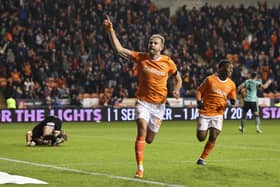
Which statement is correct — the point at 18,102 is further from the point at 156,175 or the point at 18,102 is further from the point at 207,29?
the point at 156,175

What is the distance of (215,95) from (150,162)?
185 cm

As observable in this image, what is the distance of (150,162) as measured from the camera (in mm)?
16188

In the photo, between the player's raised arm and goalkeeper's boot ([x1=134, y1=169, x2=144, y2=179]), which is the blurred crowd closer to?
the player's raised arm

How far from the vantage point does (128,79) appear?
135ft

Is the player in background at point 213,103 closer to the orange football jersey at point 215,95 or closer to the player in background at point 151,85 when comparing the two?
the orange football jersey at point 215,95

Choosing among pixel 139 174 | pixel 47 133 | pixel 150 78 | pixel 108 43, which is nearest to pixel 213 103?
pixel 150 78

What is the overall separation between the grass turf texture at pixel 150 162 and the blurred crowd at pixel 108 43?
13279 mm

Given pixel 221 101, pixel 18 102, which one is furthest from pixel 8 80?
pixel 221 101

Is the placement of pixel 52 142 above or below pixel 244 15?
below

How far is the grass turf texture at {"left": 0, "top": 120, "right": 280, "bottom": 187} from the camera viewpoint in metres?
12.7

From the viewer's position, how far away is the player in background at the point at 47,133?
20.9 m

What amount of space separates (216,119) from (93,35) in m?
26.6

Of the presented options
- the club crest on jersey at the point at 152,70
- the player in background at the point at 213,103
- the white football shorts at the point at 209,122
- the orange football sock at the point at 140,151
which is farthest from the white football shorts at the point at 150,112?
the white football shorts at the point at 209,122

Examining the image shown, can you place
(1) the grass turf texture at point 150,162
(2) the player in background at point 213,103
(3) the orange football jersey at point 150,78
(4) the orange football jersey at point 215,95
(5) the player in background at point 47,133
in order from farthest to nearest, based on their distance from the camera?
(5) the player in background at point 47,133 < (4) the orange football jersey at point 215,95 < (2) the player in background at point 213,103 < (3) the orange football jersey at point 150,78 < (1) the grass turf texture at point 150,162
